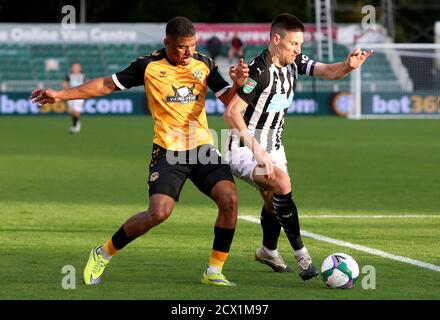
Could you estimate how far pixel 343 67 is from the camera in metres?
9.88

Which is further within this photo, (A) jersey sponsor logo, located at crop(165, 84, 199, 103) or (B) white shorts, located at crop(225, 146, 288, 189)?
(B) white shorts, located at crop(225, 146, 288, 189)

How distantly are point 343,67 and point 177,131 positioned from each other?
4.95 feet

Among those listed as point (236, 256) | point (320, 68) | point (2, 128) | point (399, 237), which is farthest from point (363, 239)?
point (2, 128)

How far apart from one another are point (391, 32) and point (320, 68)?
1727 inches

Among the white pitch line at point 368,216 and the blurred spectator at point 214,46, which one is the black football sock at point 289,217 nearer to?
the white pitch line at point 368,216

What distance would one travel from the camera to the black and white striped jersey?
378 inches

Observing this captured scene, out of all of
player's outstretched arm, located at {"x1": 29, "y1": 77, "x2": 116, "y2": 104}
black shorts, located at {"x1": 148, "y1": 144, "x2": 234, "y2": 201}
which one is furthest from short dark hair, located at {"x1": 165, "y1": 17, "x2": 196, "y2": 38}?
black shorts, located at {"x1": 148, "y1": 144, "x2": 234, "y2": 201}

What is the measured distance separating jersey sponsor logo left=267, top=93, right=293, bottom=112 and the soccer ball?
145 centimetres

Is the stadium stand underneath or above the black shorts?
underneath

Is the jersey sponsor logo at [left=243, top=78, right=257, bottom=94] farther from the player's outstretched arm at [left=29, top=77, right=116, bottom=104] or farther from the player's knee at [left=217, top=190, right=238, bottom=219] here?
the player's outstretched arm at [left=29, top=77, right=116, bottom=104]

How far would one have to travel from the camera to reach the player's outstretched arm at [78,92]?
9.32 m

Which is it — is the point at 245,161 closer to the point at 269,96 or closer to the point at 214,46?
the point at 269,96

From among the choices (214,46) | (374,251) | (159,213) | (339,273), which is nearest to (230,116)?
(159,213)

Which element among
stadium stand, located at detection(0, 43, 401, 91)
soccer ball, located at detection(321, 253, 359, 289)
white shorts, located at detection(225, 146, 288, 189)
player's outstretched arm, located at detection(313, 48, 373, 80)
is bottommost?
→ stadium stand, located at detection(0, 43, 401, 91)
